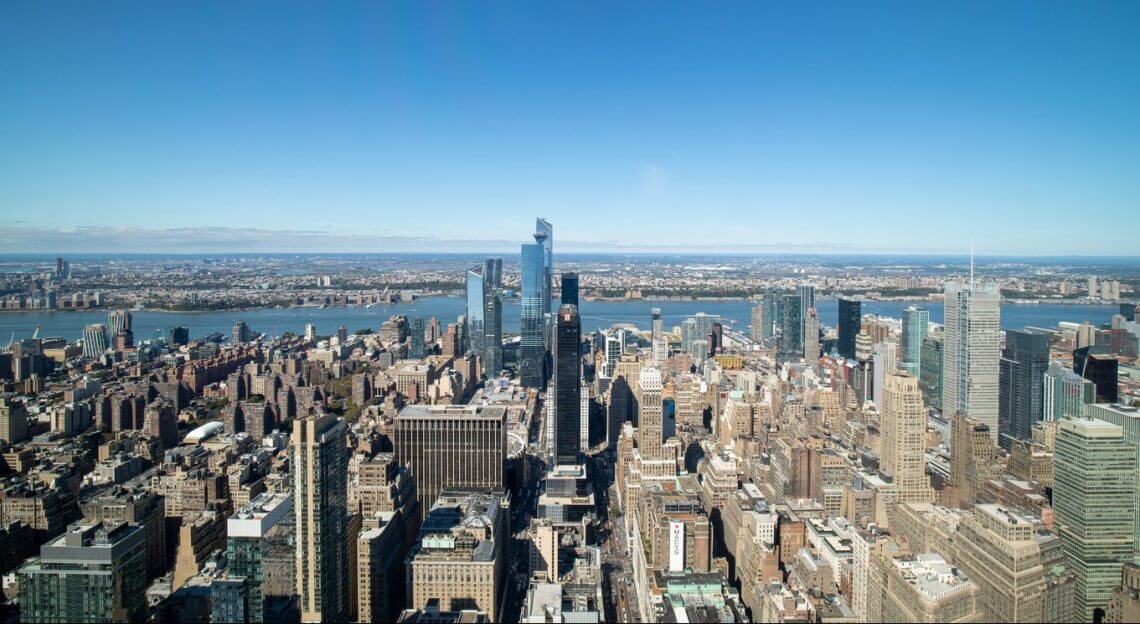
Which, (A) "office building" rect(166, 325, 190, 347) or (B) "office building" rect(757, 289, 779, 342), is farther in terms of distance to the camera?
(B) "office building" rect(757, 289, 779, 342)

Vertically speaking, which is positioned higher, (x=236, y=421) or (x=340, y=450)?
(x=340, y=450)

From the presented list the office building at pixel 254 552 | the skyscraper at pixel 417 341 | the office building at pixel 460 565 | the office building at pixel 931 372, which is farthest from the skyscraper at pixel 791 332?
the office building at pixel 254 552

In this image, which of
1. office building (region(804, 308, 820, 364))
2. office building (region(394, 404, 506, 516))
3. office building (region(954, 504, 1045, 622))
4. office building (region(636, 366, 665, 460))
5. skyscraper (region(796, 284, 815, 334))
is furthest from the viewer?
skyscraper (region(796, 284, 815, 334))

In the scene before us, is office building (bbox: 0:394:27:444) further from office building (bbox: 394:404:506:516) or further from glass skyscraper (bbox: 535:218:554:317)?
glass skyscraper (bbox: 535:218:554:317)

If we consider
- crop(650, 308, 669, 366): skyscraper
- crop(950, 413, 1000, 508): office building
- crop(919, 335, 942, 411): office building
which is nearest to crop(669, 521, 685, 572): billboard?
crop(950, 413, 1000, 508): office building

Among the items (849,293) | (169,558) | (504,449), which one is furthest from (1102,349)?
(849,293)

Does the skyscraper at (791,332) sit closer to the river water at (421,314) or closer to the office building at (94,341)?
the river water at (421,314)

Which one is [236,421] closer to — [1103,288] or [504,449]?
[504,449]
